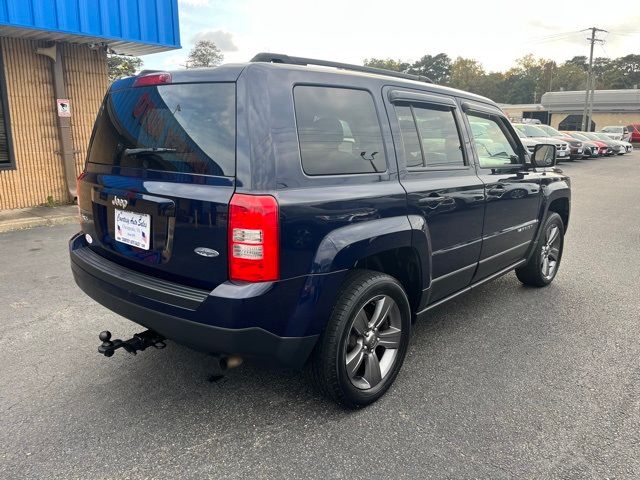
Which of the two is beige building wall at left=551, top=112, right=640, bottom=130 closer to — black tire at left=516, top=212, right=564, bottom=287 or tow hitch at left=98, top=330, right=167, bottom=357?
black tire at left=516, top=212, right=564, bottom=287

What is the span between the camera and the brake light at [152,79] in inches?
104

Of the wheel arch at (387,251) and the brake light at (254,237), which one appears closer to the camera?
the brake light at (254,237)

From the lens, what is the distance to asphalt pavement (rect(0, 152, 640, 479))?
7.79ft

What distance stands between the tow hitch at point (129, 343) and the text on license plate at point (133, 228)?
562 mm

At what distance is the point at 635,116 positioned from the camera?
52.9 meters

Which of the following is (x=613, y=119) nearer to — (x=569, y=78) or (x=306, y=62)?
(x=569, y=78)

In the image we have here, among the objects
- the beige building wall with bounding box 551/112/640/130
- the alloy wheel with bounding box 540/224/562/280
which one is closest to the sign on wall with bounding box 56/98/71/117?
the alloy wheel with bounding box 540/224/562/280

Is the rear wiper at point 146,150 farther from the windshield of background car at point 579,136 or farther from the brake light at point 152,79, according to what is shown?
the windshield of background car at point 579,136

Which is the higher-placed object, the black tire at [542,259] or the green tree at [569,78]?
the green tree at [569,78]

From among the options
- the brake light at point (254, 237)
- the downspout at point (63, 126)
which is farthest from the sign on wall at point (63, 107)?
the brake light at point (254, 237)

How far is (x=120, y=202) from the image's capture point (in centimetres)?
271

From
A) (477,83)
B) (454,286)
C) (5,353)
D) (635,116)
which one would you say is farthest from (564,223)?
(477,83)

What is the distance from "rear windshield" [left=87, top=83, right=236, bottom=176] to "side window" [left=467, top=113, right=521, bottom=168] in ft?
6.95

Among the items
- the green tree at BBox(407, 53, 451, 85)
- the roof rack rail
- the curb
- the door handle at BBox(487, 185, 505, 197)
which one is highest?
the green tree at BBox(407, 53, 451, 85)
